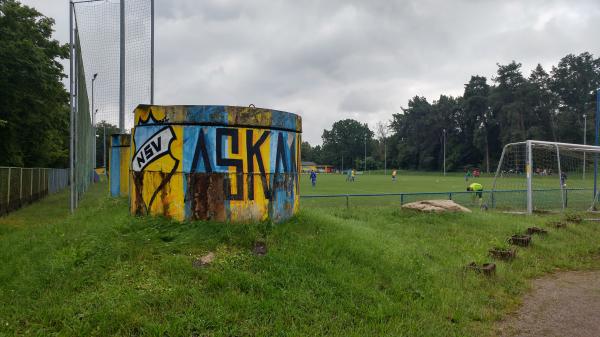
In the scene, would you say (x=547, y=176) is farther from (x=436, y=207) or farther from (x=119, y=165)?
(x=119, y=165)

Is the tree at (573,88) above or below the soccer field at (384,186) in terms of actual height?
above

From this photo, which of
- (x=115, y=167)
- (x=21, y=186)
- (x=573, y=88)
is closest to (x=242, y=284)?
(x=115, y=167)

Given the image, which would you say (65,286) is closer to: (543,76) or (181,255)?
(181,255)

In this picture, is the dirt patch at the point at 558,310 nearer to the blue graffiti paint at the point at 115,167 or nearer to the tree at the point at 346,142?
the blue graffiti paint at the point at 115,167

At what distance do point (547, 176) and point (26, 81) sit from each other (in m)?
24.5

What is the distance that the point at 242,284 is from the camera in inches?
190

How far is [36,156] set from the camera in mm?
30109

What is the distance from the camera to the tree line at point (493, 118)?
215ft

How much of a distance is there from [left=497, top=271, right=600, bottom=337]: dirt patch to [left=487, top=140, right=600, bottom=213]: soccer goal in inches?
305

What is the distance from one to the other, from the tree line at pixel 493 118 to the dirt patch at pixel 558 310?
63645 mm

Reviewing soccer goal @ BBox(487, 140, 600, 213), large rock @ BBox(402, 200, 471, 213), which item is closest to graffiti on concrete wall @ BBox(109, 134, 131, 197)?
large rock @ BBox(402, 200, 471, 213)

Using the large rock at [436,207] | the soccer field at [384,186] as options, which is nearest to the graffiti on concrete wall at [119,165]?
the large rock at [436,207]

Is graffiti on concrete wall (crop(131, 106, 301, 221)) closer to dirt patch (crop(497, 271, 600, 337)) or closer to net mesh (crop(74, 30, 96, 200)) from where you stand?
dirt patch (crop(497, 271, 600, 337))

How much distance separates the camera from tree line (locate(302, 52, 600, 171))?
215ft
